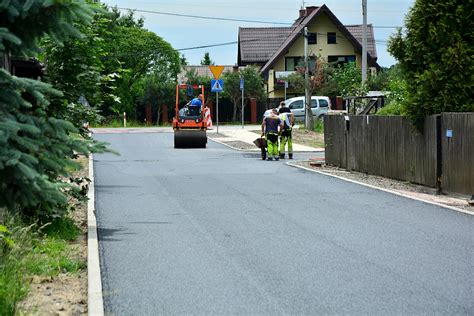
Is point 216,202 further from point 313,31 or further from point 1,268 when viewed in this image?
point 313,31

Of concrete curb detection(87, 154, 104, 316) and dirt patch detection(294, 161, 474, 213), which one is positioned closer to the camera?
concrete curb detection(87, 154, 104, 316)

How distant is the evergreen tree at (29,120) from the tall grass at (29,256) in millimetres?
1759

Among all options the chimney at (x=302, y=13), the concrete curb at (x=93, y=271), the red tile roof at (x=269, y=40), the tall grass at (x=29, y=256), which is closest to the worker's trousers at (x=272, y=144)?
the concrete curb at (x=93, y=271)

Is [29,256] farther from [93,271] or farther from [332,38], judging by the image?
[332,38]

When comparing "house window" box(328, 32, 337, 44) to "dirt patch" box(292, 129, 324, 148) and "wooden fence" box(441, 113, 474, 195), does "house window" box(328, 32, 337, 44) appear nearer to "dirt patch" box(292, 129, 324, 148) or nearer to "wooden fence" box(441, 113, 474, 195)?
"dirt patch" box(292, 129, 324, 148)

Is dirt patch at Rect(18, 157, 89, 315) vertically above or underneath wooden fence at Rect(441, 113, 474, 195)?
underneath

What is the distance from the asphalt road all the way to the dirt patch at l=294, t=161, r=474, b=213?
2.43ft

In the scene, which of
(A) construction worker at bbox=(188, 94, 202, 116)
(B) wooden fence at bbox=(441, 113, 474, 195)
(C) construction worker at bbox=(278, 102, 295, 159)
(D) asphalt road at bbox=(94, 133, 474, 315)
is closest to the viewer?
(D) asphalt road at bbox=(94, 133, 474, 315)

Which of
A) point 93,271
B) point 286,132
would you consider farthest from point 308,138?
point 93,271

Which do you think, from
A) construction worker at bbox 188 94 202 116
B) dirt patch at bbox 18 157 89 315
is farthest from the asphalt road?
construction worker at bbox 188 94 202 116

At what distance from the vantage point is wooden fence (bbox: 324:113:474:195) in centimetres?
1580

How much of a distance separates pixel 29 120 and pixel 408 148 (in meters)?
14.2

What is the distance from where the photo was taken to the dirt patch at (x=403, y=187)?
15.4 meters

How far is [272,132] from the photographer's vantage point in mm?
26297
